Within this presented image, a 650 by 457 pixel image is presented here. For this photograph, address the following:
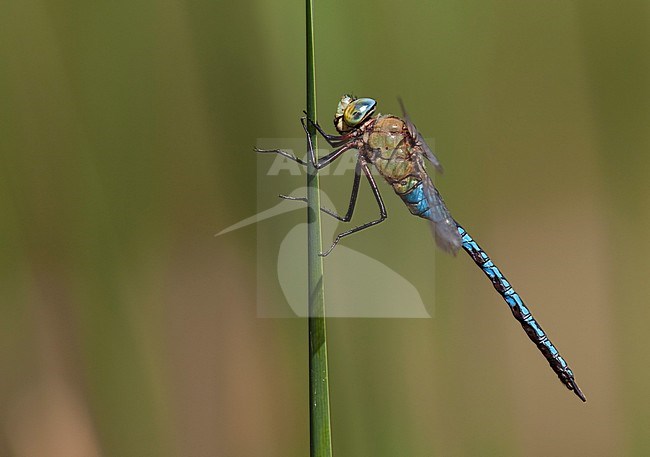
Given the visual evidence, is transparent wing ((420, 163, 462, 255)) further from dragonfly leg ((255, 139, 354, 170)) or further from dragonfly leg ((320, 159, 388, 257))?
dragonfly leg ((255, 139, 354, 170))

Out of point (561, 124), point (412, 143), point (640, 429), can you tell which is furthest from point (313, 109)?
point (640, 429)

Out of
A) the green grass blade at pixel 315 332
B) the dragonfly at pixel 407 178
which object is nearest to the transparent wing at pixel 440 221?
the dragonfly at pixel 407 178

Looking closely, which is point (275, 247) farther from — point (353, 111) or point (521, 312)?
point (521, 312)

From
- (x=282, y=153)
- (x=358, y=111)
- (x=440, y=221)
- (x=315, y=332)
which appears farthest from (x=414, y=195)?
(x=315, y=332)

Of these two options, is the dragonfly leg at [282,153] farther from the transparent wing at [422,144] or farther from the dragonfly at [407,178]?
the transparent wing at [422,144]

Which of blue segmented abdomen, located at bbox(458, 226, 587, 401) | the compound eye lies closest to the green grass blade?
the compound eye
